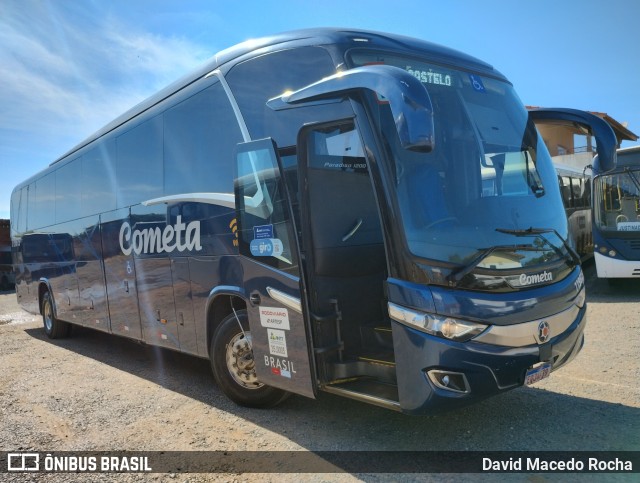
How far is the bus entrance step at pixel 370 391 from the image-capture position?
3.76 meters

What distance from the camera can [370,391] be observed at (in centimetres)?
396

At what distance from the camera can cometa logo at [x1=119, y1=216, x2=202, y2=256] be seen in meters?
5.75

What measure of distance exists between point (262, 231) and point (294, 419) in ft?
6.00

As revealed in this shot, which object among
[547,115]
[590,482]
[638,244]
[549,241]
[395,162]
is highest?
[547,115]

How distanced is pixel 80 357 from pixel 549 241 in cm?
Result: 758

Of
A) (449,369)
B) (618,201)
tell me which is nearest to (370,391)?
(449,369)

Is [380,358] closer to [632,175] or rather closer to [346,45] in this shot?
[346,45]

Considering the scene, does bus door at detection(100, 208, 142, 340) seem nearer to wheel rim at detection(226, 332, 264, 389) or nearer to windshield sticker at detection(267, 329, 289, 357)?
wheel rim at detection(226, 332, 264, 389)

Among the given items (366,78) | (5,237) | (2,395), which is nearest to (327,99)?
(366,78)

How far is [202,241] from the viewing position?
219 inches

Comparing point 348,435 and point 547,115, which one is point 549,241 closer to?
point 547,115

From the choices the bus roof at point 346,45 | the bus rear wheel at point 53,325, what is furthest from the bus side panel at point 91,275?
the bus roof at point 346,45

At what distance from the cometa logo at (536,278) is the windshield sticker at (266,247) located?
1935mm

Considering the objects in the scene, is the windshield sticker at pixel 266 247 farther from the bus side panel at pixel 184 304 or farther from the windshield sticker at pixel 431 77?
the windshield sticker at pixel 431 77
